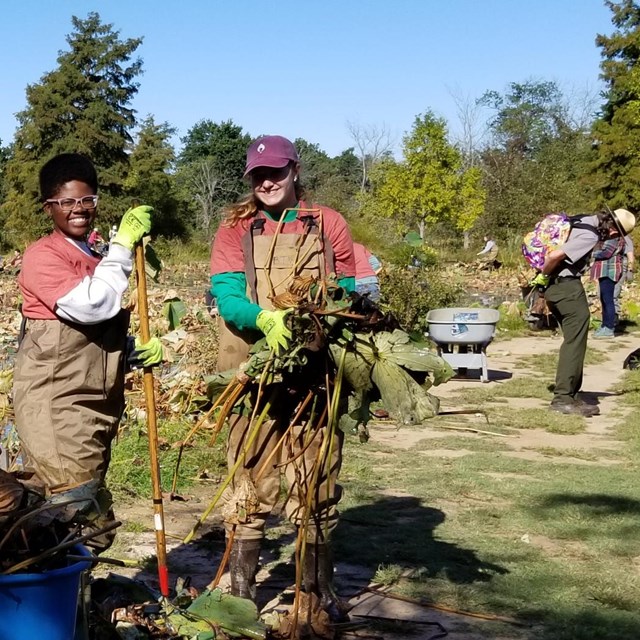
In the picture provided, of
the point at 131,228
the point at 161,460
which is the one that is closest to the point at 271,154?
the point at 131,228

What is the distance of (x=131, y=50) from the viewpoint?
46.7m

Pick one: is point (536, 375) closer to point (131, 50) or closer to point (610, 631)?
point (610, 631)

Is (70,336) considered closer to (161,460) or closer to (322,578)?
(322,578)

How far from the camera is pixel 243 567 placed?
13.1 feet

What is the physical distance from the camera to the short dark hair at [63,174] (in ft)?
11.5

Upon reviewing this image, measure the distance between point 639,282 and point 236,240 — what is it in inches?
851

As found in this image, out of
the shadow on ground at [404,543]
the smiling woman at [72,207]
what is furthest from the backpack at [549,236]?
the smiling woman at [72,207]

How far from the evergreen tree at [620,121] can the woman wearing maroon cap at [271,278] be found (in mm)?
30504

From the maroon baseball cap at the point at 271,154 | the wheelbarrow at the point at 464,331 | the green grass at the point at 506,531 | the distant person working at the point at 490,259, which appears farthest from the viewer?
the distant person working at the point at 490,259

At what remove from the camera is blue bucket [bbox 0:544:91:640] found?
251cm

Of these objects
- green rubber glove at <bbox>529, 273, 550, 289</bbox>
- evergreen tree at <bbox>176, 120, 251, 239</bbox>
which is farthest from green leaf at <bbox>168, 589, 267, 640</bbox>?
evergreen tree at <bbox>176, 120, 251, 239</bbox>

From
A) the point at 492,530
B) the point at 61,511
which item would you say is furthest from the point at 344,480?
the point at 61,511

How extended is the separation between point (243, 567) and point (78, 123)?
4107cm

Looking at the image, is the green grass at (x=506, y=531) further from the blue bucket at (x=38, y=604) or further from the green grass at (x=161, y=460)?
the blue bucket at (x=38, y=604)
